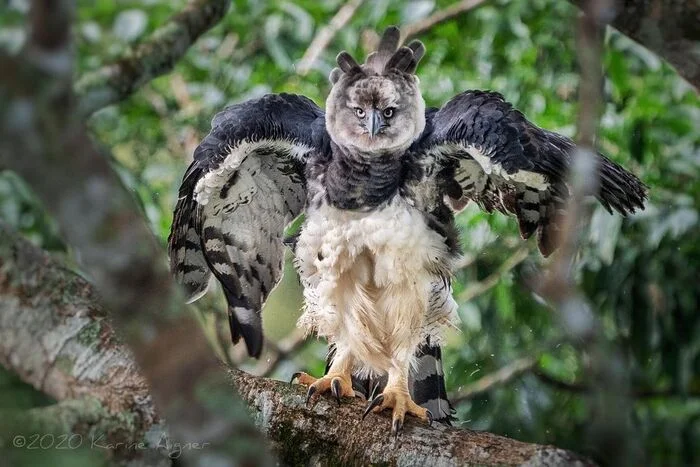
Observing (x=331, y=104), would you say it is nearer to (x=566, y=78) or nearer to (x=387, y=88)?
(x=387, y=88)

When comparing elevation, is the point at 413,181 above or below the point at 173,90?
above

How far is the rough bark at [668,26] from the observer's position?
2.73m

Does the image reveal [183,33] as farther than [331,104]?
Yes

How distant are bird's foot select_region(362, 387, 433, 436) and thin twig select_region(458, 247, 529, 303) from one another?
1.18m

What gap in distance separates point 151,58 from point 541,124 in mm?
1533

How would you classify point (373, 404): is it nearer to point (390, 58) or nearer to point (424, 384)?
point (424, 384)

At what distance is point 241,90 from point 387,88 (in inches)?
54.5

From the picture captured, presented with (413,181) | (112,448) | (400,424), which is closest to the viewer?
(112,448)

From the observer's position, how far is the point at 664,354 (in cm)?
407

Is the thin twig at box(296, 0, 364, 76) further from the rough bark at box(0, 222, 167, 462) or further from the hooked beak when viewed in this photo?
the rough bark at box(0, 222, 167, 462)

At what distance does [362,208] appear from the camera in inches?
120

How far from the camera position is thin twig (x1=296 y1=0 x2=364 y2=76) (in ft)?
14.8

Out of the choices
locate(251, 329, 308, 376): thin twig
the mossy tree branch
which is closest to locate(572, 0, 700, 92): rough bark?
the mossy tree branch

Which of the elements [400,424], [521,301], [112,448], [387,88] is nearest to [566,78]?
[521,301]
